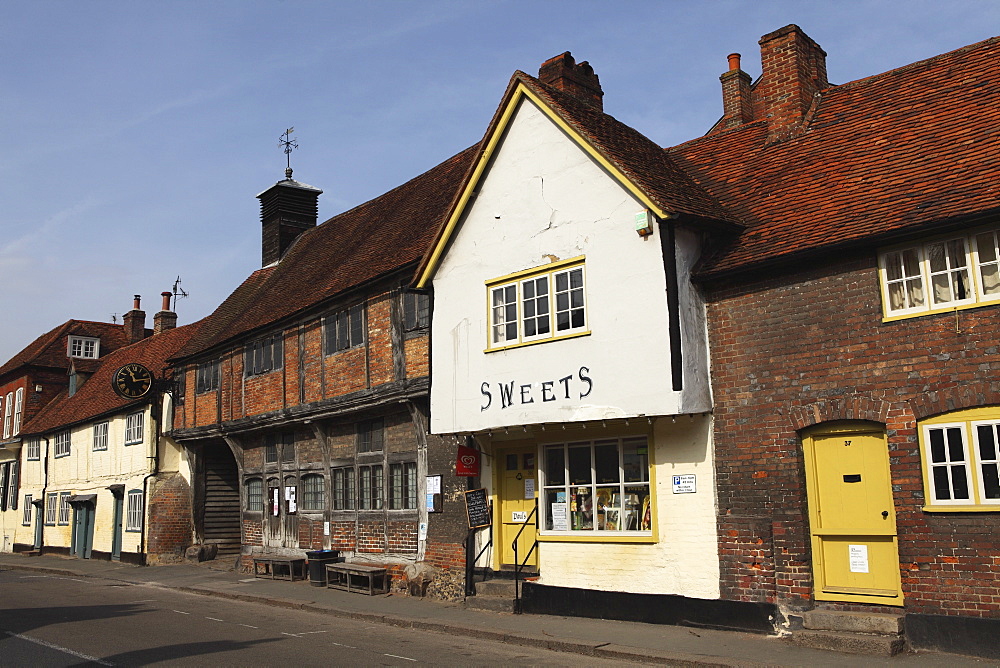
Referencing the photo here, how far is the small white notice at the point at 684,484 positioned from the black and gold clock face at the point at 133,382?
1908 centimetres

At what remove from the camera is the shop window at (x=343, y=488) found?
18875 mm

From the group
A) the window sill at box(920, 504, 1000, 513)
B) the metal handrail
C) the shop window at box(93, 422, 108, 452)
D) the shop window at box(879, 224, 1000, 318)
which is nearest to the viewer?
the window sill at box(920, 504, 1000, 513)

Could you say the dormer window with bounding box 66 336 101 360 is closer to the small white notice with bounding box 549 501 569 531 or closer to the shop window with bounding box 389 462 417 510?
the shop window with bounding box 389 462 417 510

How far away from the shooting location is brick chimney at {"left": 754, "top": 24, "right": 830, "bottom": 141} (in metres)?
13.7

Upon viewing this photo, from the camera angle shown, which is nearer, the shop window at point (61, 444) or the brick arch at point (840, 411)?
the brick arch at point (840, 411)

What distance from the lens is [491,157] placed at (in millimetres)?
14422

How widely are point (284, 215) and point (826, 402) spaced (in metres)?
20.8

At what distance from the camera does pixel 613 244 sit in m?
12.4

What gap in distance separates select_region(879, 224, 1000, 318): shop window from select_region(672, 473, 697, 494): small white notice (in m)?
3.30

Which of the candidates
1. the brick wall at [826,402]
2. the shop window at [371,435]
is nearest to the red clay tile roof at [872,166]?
the brick wall at [826,402]

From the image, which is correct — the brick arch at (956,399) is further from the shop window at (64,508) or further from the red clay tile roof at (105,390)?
the shop window at (64,508)

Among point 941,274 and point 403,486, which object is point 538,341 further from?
point 403,486

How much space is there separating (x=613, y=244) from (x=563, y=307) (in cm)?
121

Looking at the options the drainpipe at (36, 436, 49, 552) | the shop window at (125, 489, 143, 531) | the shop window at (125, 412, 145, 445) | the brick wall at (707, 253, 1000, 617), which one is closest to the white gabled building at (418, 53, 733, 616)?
the brick wall at (707, 253, 1000, 617)
